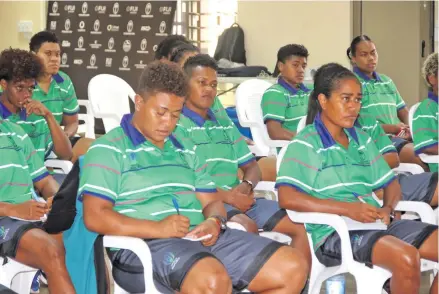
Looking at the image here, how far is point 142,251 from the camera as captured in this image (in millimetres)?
2973

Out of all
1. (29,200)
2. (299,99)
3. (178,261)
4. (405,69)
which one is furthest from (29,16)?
(178,261)

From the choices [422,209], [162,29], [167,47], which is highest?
[162,29]

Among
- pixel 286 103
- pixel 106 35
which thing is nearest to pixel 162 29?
pixel 106 35

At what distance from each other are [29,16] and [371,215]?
819 cm

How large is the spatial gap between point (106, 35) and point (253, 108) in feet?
15.7

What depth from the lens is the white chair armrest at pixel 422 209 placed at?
12.7 ft

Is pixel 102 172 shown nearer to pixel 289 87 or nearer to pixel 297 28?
pixel 289 87

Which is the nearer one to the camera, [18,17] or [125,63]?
[125,63]

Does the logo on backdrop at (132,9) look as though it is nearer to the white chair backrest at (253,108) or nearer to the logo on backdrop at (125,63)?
the logo on backdrop at (125,63)

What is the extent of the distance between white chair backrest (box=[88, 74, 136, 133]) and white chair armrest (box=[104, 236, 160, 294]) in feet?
11.7

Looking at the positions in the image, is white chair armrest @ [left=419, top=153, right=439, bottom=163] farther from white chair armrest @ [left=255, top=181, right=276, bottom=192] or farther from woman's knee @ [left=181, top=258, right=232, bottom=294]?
woman's knee @ [left=181, top=258, right=232, bottom=294]

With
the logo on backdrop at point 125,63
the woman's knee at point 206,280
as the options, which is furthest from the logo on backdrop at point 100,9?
the woman's knee at point 206,280

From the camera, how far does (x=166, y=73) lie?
10.4ft

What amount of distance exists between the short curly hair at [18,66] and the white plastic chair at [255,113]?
2.06 meters
